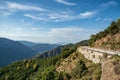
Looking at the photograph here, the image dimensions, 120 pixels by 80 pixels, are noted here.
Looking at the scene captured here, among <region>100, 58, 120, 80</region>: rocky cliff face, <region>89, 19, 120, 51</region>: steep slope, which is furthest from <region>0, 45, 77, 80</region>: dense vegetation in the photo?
<region>100, 58, 120, 80</region>: rocky cliff face

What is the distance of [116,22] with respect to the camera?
287 ft

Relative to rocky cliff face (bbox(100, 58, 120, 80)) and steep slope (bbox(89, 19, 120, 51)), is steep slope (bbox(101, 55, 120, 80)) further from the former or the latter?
steep slope (bbox(89, 19, 120, 51))

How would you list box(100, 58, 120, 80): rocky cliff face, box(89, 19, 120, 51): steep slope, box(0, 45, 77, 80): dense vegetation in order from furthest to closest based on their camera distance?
box(89, 19, 120, 51): steep slope, box(0, 45, 77, 80): dense vegetation, box(100, 58, 120, 80): rocky cliff face

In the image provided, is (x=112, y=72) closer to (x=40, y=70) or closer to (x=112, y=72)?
(x=112, y=72)

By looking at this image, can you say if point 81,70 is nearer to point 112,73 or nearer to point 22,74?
point 112,73

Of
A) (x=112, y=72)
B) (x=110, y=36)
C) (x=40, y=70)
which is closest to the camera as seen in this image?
(x=112, y=72)

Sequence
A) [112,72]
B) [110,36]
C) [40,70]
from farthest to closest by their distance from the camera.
→ 1. [40,70]
2. [110,36]
3. [112,72]

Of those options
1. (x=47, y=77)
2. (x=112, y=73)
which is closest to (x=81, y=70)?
(x=47, y=77)

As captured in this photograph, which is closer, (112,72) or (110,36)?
(112,72)

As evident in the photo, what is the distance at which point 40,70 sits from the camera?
107750mm

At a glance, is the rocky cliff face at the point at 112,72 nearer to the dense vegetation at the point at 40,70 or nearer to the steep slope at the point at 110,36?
the dense vegetation at the point at 40,70

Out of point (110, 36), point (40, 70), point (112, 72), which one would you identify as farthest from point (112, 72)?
point (40, 70)

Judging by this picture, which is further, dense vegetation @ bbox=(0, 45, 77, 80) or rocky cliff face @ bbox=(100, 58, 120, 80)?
dense vegetation @ bbox=(0, 45, 77, 80)

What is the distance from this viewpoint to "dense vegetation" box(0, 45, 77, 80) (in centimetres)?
5196
